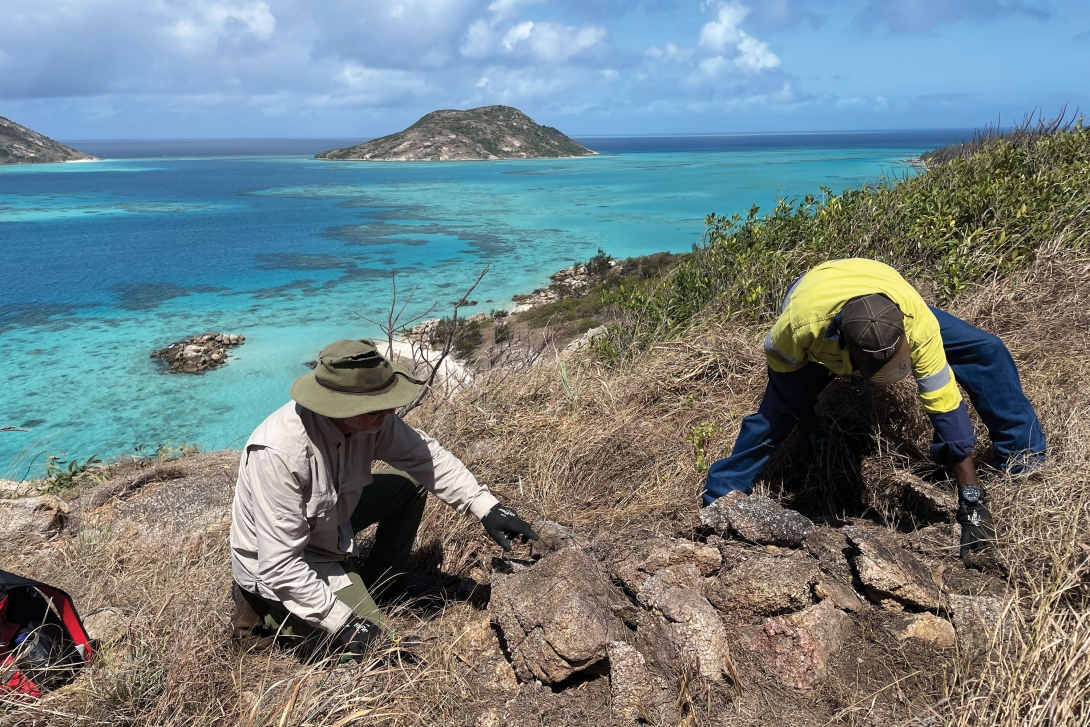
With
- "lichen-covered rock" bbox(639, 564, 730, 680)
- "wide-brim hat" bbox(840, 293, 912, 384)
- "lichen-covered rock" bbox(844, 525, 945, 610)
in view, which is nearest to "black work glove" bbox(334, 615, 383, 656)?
Result: "lichen-covered rock" bbox(639, 564, 730, 680)

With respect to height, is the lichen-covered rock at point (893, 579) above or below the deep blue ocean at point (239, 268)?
above

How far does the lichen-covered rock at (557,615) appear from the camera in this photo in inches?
92.8

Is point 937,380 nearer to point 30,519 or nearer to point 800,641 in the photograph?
point 800,641

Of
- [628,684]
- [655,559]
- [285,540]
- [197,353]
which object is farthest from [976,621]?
[197,353]

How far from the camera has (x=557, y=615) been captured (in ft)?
7.97

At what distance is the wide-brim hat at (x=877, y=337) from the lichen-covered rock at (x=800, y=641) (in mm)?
969

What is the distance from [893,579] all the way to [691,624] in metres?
0.78

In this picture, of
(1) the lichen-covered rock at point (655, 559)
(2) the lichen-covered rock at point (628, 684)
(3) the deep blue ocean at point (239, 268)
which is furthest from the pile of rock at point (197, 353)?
(2) the lichen-covered rock at point (628, 684)

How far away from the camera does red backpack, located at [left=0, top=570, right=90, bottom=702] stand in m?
2.29

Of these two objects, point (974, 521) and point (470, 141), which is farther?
point (470, 141)

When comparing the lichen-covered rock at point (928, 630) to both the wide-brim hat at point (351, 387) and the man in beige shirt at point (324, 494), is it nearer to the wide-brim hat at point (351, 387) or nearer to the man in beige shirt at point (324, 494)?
the man in beige shirt at point (324, 494)

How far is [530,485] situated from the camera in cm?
379

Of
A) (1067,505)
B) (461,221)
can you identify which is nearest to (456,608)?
(1067,505)

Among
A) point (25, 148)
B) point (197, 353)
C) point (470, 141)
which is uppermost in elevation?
point (25, 148)
